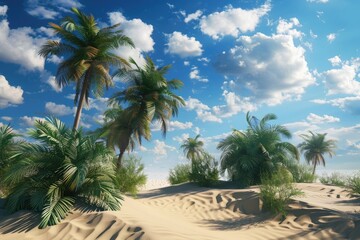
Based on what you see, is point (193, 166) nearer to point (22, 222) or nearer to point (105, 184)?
point (105, 184)

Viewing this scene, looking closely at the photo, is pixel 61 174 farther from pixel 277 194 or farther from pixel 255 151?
pixel 255 151

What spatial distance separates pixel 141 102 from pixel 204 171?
21.9 ft

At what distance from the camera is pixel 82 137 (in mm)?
8992

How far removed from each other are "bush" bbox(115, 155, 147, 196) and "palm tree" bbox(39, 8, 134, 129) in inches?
279

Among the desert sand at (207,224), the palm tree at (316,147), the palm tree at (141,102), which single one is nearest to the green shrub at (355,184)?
the desert sand at (207,224)

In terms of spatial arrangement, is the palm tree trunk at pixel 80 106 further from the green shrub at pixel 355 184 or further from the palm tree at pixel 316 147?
the palm tree at pixel 316 147

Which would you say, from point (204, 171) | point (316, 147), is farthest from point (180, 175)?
point (316, 147)

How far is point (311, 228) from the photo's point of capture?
7789mm

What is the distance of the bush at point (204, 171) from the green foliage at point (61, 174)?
8572mm

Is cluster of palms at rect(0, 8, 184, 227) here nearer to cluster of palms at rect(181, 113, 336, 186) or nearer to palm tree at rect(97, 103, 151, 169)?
palm tree at rect(97, 103, 151, 169)

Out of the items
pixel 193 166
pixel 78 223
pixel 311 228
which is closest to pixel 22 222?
pixel 78 223

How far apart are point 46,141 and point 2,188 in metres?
3.94

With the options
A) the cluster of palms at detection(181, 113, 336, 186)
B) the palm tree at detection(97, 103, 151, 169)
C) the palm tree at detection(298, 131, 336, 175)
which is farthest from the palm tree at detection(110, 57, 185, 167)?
the palm tree at detection(298, 131, 336, 175)

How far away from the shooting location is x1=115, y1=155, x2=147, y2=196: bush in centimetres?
1251
